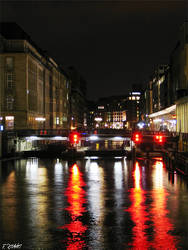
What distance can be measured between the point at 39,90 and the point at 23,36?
2061 centimetres

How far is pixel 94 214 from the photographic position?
26.6 meters

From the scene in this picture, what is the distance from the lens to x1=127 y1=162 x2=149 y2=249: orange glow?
19.5 m

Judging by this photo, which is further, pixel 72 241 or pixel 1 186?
pixel 1 186

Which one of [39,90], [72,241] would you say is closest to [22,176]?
[72,241]

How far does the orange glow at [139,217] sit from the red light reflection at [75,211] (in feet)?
8.03

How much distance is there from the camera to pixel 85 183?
44.6m

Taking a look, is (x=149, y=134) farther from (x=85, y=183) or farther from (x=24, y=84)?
(x=85, y=183)

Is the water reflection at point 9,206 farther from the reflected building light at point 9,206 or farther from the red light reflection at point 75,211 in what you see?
the red light reflection at point 75,211

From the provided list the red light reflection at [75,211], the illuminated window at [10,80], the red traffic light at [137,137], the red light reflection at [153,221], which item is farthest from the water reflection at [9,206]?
the illuminated window at [10,80]

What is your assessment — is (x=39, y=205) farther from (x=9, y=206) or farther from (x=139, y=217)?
(x=139, y=217)

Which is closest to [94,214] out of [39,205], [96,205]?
[96,205]

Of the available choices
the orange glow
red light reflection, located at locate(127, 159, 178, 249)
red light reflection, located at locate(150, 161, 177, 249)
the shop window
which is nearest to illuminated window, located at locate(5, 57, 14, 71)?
the shop window

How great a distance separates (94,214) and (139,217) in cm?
272
